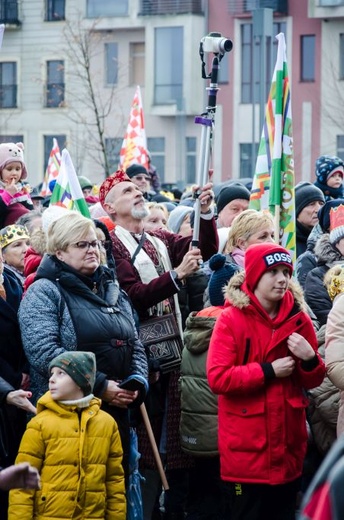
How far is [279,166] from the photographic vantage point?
9.98m

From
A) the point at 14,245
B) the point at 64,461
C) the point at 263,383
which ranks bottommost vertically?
the point at 64,461

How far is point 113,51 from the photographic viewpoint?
5400cm

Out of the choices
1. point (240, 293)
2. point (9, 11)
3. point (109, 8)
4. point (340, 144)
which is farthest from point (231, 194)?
point (9, 11)

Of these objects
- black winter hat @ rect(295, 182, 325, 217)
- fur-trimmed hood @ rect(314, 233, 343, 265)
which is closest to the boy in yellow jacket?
fur-trimmed hood @ rect(314, 233, 343, 265)

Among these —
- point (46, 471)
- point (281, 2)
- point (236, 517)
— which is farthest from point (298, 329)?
point (281, 2)

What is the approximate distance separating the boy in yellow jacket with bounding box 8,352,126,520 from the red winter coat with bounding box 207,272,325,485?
0.63 meters

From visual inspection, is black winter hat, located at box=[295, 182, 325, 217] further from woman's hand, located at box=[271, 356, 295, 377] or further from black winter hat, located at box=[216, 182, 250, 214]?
woman's hand, located at box=[271, 356, 295, 377]

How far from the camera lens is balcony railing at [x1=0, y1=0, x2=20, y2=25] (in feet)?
180

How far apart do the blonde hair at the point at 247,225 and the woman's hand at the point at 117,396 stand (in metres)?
1.47

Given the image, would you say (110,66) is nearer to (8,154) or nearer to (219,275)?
(8,154)

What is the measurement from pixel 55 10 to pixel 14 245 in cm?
4661

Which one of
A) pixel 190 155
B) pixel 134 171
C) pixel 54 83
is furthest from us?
pixel 54 83

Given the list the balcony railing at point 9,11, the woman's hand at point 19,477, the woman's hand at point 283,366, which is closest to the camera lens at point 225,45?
the woman's hand at point 283,366

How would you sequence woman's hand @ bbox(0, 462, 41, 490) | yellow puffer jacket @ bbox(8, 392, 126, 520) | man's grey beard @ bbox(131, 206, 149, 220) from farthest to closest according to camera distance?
man's grey beard @ bbox(131, 206, 149, 220) < yellow puffer jacket @ bbox(8, 392, 126, 520) < woman's hand @ bbox(0, 462, 41, 490)
